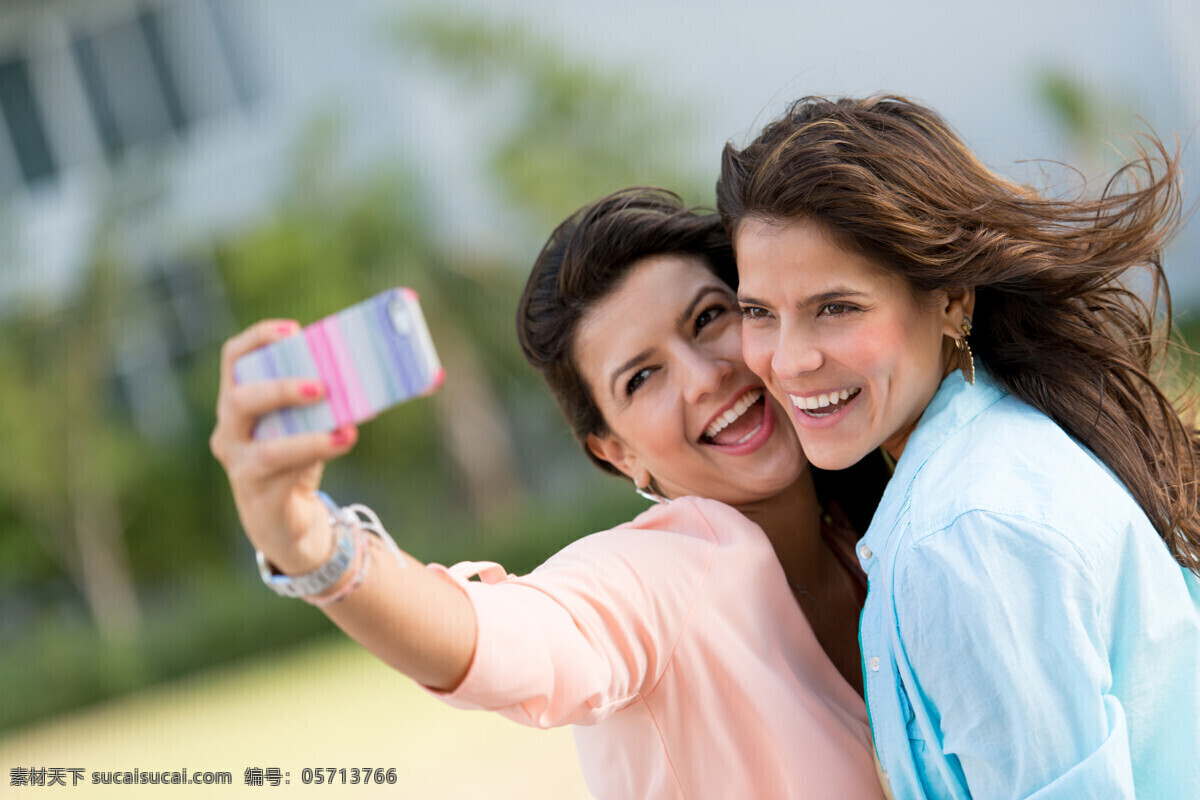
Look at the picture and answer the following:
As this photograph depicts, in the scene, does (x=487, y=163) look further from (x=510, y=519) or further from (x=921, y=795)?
(x=921, y=795)

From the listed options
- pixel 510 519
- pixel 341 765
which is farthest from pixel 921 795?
pixel 510 519

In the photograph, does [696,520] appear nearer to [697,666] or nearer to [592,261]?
[697,666]

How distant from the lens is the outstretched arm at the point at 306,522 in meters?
1.38

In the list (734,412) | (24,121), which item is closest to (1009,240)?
(734,412)

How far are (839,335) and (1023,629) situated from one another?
0.66m

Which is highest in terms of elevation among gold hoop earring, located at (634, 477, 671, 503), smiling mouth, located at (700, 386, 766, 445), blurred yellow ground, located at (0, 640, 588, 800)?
smiling mouth, located at (700, 386, 766, 445)

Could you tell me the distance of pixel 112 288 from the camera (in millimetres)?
16656

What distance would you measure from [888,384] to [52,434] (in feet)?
54.4

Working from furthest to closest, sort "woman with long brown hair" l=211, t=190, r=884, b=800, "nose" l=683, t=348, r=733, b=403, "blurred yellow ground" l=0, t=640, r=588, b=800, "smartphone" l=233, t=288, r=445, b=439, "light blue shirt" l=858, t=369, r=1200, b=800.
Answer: "blurred yellow ground" l=0, t=640, r=588, b=800, "nose" l=683, t=348, r=733, b=403, "light blue shirt" l=858, t=369, r=1200, b=800, "woman with long brown hair" l=211, t=190, r=884, b=800, "smartphone" l=233, t=288, r=445, b=439

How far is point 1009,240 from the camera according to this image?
2.18m

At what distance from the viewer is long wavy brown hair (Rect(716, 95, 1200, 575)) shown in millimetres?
2127

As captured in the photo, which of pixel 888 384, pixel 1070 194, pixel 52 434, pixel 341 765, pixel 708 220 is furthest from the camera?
pixel 52 434

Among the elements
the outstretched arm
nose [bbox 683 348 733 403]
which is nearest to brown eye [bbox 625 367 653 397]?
nose [bbox 683 348 733 403]

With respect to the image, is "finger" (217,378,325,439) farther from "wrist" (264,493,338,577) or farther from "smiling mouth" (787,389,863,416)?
"smiling mouth" (787,389,863,416)
